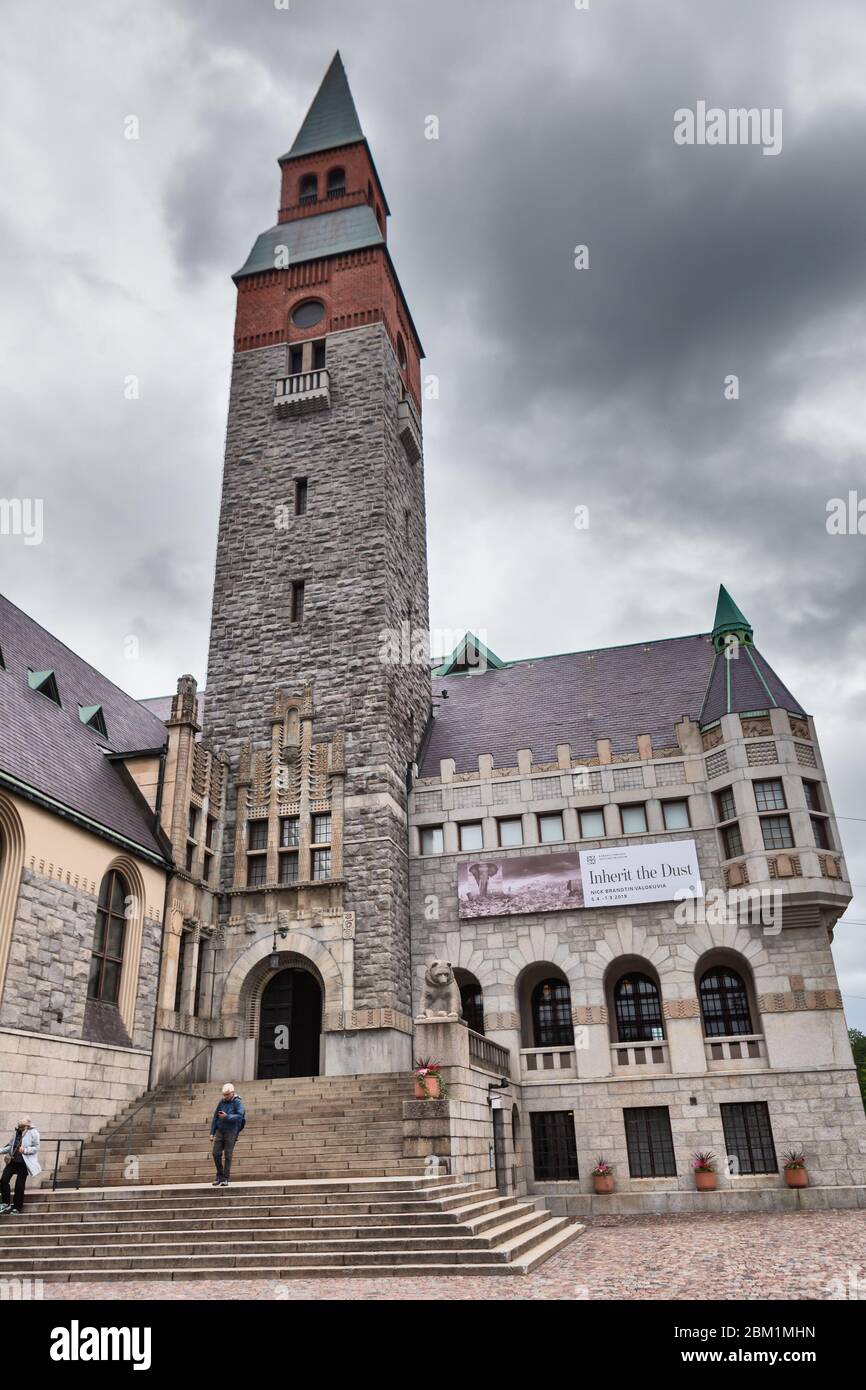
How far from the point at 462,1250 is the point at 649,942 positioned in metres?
13.3

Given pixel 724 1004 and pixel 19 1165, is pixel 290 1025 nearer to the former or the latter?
pixel 19 1165

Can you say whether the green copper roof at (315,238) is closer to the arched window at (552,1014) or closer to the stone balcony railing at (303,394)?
the stone balcony railing at (303,394)

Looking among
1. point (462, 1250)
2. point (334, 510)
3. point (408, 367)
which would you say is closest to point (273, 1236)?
point (462, 1250)

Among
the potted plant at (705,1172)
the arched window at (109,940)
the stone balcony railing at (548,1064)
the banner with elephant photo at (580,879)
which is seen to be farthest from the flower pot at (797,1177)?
the arched window at (109,940)

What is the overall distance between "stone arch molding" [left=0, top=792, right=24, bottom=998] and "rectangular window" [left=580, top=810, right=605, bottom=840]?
14780 millimetres

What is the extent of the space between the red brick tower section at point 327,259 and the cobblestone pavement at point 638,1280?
2888 cm

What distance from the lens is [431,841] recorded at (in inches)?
1092

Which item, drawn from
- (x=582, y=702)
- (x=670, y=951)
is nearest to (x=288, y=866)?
(x=670, y=951)

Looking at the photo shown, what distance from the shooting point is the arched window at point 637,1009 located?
987 inches

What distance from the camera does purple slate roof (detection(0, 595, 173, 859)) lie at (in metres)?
19.9

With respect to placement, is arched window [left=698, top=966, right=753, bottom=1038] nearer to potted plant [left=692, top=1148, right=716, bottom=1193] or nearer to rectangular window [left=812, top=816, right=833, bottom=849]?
potted plant [left=692, top=1148, right=716, bottom=1193]
